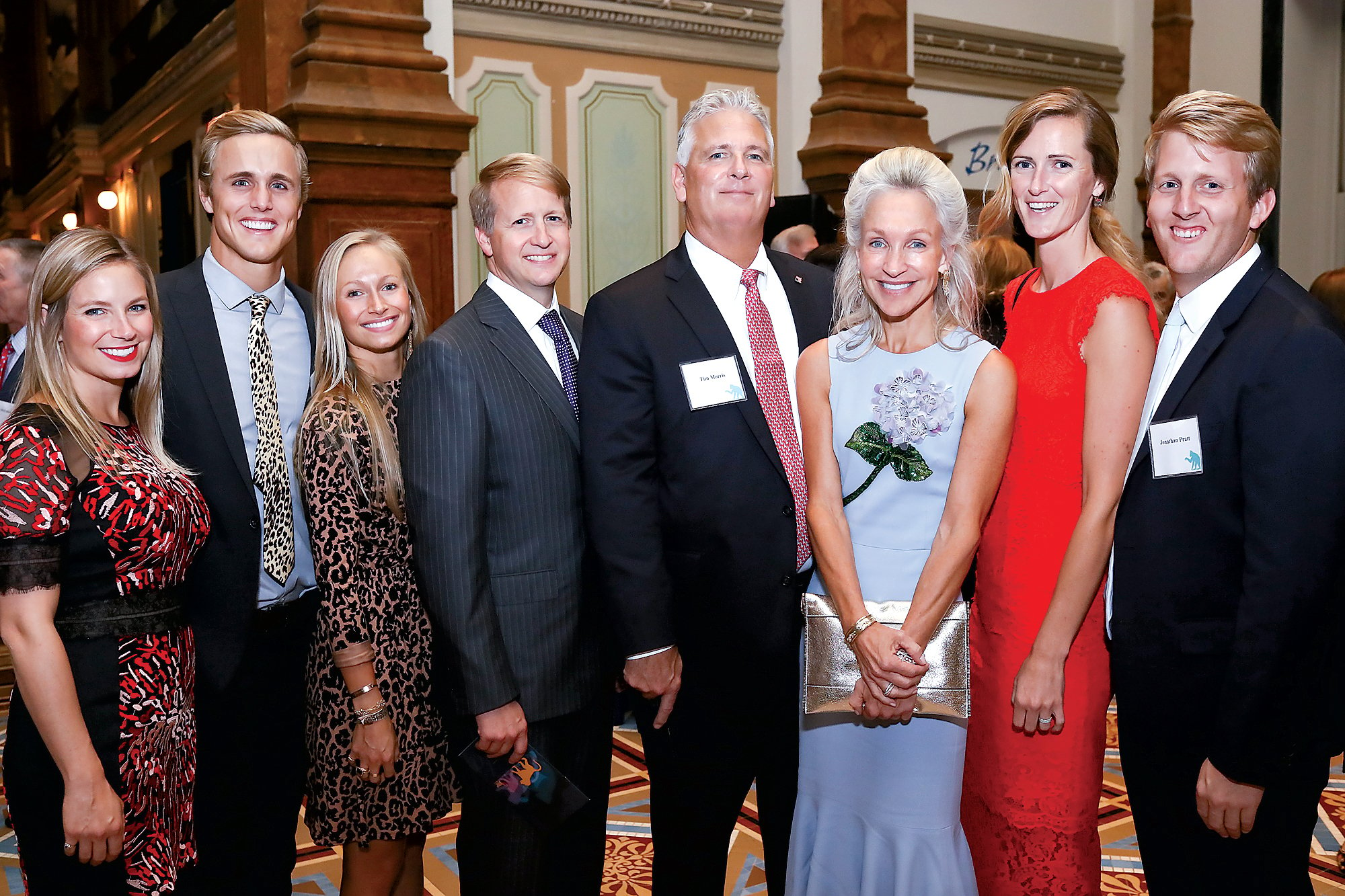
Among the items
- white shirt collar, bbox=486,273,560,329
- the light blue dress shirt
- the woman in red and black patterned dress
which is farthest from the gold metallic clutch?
the woman in red and black patterned dress

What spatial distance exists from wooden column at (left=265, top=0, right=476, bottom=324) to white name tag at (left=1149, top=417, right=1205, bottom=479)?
131 inches

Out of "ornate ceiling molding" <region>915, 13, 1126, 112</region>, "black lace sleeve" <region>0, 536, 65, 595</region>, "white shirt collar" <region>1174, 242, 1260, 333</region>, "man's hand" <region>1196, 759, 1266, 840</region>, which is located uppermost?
"ornate ceiling molding" <region>915, 13, 1126, 112</region>

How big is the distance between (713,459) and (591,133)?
3.99m

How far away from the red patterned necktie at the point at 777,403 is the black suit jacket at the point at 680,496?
0.10ft

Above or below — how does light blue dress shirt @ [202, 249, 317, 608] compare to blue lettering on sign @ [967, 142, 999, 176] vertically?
below

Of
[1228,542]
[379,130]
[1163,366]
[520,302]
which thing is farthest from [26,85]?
[1228,542]

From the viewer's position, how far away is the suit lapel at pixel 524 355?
80.1 inches

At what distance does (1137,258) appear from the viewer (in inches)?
79.6

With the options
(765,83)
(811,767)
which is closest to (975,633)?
(811,767)

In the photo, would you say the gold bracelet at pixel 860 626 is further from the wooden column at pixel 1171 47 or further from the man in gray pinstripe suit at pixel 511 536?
the wooden column at pixel 1171 47

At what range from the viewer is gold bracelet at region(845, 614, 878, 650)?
1.88m

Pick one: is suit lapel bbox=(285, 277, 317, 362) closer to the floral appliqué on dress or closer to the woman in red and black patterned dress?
the woman in red and black patterned dress

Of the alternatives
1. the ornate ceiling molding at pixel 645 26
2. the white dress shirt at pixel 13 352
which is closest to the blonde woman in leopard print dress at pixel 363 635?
the white dress shirt at pixel 13 352

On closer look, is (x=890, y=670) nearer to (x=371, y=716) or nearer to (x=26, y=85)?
(x=371, y=716)
